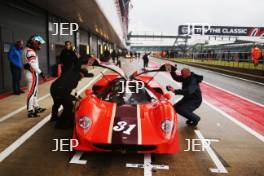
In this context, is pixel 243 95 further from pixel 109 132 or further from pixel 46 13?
pixel 46 13

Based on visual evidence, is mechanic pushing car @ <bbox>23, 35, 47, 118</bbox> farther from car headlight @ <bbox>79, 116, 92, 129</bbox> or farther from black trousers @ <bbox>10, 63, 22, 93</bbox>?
black trousers @ <bbox>10, 63, 22, 93</bbox>

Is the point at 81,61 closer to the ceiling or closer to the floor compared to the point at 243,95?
closer to the ceiling

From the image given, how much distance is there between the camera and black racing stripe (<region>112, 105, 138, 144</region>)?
396cm

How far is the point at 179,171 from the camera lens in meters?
3.98

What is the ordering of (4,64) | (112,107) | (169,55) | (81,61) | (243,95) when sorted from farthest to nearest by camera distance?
(169,55) < (243,95) < (4,64) < (81,61) < (112,107)

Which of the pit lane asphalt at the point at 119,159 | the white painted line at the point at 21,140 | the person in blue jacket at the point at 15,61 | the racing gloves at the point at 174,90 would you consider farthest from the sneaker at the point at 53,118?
the person in blue jacket at the point at 15,61

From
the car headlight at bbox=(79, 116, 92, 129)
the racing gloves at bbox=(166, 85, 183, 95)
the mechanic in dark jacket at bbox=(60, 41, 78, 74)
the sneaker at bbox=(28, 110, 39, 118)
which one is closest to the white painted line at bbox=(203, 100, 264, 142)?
the racing gloves at bbox=(166, 85, 183, 95)

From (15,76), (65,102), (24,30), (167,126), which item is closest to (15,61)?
(15,76)

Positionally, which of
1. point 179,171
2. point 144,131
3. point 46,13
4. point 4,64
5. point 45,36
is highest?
point 46,13

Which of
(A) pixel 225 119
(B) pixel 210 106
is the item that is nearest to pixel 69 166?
(A) pixel 225 119

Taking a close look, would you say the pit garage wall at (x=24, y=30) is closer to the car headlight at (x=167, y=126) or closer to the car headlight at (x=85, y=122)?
the car headlight at (x=85, y=122)

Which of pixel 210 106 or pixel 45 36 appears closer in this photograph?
pixel 210 106

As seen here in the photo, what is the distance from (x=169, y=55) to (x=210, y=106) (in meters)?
54.3

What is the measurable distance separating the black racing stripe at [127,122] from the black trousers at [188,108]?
180 cm
